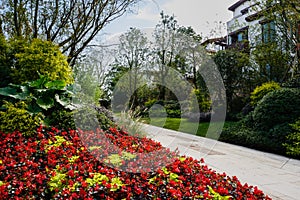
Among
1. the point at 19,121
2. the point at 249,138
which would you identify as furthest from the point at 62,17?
the point at 249,138

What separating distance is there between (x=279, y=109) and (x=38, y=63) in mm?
5107

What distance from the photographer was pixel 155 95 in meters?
14.1

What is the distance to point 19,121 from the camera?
368 centimetres

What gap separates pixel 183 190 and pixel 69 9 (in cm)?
615

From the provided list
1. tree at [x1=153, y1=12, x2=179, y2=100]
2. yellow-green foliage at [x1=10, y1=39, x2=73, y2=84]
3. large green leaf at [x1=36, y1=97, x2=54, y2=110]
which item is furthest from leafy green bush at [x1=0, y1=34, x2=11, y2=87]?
tree at [x1=153, y1=12, x2=179, y2=100]

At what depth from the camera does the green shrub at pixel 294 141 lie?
4859mm

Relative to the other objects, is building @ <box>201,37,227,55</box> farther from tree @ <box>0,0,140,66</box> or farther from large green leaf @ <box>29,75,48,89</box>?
large green leaf @ <box>29,75,48,89</box>

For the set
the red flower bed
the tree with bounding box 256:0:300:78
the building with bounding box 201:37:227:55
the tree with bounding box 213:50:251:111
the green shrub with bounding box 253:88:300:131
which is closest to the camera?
the red flower bed

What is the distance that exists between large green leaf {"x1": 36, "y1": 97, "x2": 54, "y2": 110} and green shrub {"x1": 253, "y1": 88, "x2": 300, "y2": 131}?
14.7ft

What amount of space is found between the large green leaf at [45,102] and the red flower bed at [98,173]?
2.35 feet

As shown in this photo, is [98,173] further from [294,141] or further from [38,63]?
[294,141]

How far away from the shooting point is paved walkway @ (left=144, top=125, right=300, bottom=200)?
3268 mm

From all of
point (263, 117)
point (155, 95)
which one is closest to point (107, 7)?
point (263, 117)

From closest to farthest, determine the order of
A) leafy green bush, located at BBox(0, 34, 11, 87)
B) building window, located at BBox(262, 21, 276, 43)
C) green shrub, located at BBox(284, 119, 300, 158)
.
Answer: green shrub, located at BBox(284, 119, 300, 158), leafy green bush, located at BBox(0, 34, 11, 87), building window, located at BBox(262, 21, 276, 43)
